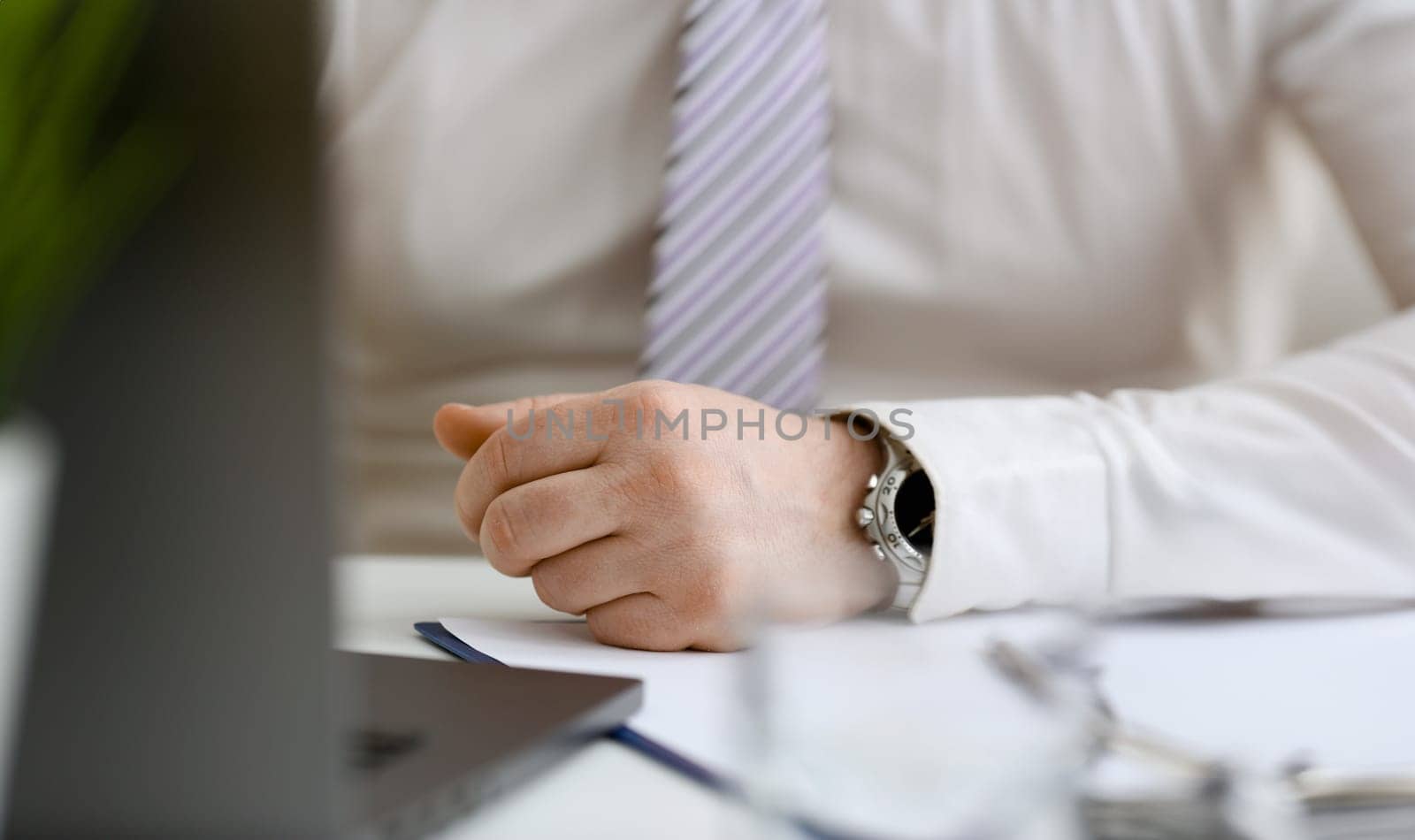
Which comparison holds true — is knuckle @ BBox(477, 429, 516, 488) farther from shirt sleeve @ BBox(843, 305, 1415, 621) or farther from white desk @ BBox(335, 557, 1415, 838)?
shirt sleeve @ BBox(843, 305, 1415, 621)

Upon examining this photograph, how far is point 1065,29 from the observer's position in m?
0.89

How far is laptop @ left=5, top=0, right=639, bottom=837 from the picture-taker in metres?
0.19

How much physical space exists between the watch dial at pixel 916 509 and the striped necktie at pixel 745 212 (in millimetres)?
205

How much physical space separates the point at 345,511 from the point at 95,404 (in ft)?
0.15

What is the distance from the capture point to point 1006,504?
1.89 ft

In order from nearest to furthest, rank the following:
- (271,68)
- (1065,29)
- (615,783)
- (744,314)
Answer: (271,68) < (615,783) < (744,314) < (1065,29)

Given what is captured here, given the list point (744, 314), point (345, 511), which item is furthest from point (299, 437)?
point (744, 314)

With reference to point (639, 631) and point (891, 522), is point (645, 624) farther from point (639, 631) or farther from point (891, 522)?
point (891, 522)

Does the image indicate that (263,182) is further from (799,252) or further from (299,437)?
(799,252)

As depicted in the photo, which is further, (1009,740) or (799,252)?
(799,252)

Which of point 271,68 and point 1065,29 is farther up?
point 1065,29

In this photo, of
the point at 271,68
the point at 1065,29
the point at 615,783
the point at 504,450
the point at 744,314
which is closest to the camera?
the point at 271,68

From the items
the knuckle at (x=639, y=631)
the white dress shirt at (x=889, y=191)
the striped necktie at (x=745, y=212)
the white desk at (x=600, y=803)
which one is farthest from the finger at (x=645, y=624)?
the white dress shirt at (x=889, y=191)

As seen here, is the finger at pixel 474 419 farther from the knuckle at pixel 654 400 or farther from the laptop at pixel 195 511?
the laptop at pixel 195 511
